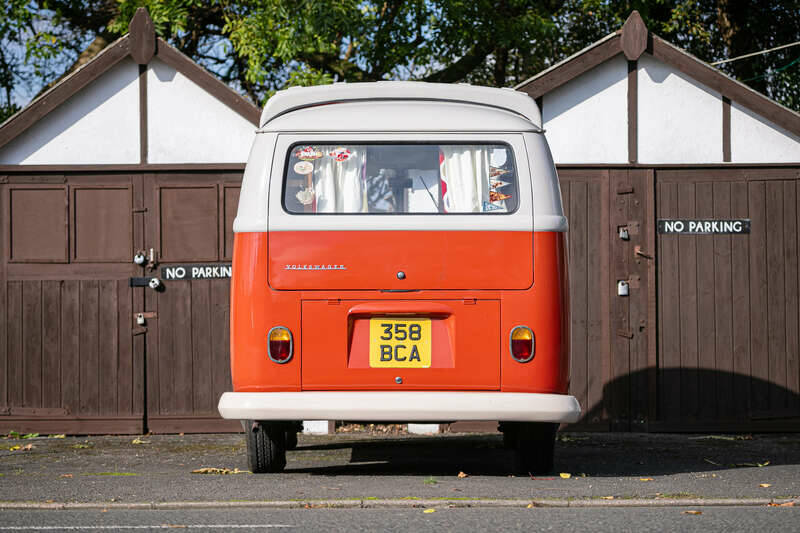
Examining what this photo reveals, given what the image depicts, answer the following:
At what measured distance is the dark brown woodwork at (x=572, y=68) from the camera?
36.5ft

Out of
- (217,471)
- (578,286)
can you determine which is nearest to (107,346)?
(217,471)

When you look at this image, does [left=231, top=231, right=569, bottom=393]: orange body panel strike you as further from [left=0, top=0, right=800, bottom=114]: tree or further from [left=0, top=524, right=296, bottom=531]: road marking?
[left=0, top=0, right=800, bottom=114]: tree

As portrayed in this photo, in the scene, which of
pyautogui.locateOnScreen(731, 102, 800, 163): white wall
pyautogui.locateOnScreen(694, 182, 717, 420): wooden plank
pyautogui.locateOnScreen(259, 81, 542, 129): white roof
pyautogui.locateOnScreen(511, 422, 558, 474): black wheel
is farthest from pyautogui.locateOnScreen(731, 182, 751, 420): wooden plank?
pyautogui.locateOnScreen(259, 81, 542, 129): white roof

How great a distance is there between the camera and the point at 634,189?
36.7 feet

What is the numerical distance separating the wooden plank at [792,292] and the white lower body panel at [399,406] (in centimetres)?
520

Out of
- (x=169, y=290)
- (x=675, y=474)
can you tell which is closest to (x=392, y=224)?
(x=675, y=474)

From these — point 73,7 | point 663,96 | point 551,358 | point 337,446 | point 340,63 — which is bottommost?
point 337,446

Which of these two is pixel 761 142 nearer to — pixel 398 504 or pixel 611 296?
pixel 611 296

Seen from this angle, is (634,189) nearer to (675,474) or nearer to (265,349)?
(675,474)

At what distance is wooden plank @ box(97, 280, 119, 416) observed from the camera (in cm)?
1102

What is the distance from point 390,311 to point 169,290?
4.87 meters

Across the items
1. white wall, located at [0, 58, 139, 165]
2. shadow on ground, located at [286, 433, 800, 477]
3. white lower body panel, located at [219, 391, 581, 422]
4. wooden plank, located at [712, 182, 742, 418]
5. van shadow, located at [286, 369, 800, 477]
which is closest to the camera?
white lower body panel, located at [219, 391, 581, 422]

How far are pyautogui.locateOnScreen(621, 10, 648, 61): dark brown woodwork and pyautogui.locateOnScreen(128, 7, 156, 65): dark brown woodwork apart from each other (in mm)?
4712

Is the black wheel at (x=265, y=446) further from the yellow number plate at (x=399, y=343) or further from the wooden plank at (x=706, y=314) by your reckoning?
the wooden plank at (x=706, y=314)
